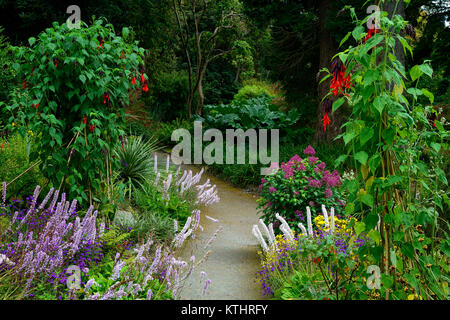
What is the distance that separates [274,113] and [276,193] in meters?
7.16

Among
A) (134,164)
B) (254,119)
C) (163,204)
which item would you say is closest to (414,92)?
(163,204)

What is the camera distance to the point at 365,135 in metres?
2.28

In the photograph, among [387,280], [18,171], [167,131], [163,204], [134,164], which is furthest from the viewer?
[167,131]

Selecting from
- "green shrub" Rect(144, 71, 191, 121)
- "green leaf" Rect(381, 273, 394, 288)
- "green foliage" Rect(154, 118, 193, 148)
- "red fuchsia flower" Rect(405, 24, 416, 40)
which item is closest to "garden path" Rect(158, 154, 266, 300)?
"green leaf" Rect(381, 273, 394, 288)

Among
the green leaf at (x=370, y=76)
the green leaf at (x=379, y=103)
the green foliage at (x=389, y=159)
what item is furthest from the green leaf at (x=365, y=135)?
the green leaf at (x=370, y=76)

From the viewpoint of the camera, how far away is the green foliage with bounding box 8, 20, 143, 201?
12.9ft

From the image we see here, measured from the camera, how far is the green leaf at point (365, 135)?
226 cm

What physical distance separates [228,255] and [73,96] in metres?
2.42

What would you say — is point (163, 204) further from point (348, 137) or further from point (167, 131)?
point (167, 131)

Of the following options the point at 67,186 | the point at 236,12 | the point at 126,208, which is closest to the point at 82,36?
the point at 67,186

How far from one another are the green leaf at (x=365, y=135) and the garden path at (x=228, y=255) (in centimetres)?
159

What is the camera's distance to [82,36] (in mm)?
3988

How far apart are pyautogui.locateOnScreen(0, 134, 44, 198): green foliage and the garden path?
190 cm

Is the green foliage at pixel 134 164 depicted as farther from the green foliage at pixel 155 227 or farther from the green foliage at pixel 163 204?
the green foliage at pixel 155 227
